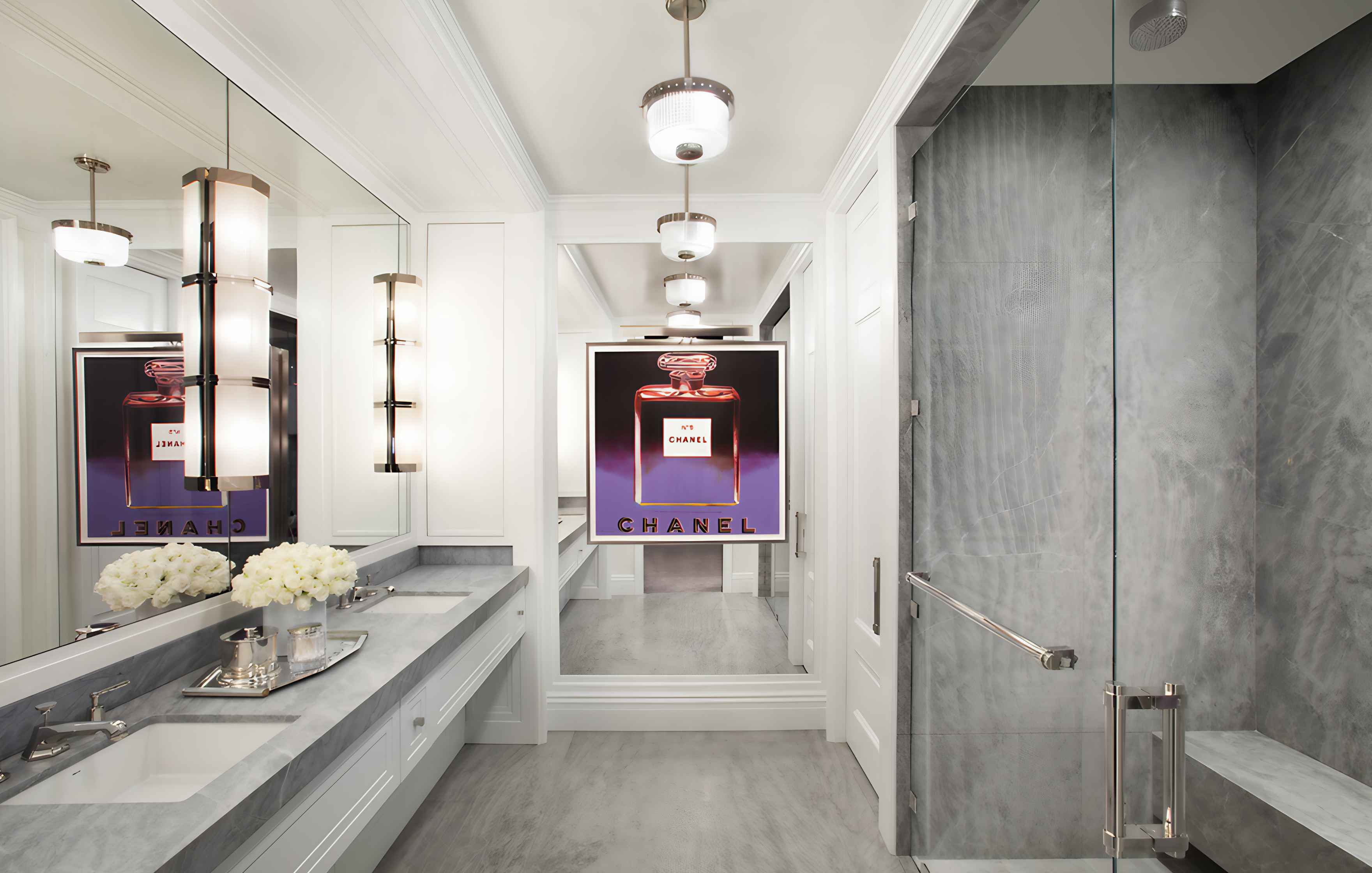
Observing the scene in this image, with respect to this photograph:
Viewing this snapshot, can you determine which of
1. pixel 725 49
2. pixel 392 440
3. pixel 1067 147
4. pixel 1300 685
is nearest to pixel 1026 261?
pixel 1067 147

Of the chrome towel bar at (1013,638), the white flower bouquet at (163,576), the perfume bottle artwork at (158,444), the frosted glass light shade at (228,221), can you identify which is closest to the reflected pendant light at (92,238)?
the frosted glass light shade at (228,221)

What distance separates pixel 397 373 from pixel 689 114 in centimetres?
175

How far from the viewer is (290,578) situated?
1499 mm

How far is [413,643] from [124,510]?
0.77 metres

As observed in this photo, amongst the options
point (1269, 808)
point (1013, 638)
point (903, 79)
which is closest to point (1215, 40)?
point (903, 79)

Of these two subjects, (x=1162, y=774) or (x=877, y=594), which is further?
(x=877, y=594)

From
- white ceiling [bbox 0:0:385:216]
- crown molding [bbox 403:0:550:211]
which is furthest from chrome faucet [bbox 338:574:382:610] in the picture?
crown molding [bbox 403:0:550:211]

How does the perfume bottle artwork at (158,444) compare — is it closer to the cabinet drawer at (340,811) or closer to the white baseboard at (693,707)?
the cabinet drawer at (340,811)

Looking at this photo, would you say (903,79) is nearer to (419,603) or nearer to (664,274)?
(664,274)

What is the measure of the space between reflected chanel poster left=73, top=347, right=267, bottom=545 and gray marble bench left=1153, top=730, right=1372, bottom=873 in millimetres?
2258

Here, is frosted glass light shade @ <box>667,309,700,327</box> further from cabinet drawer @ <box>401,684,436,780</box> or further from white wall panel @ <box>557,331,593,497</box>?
cabinet drawer @ <box>401,684,436,780</box>

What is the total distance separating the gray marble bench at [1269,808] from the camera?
92 cm

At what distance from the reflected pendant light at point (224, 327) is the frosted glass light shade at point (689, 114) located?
118cm

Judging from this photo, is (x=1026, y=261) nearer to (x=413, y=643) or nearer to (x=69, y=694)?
(x=413, y=643)
